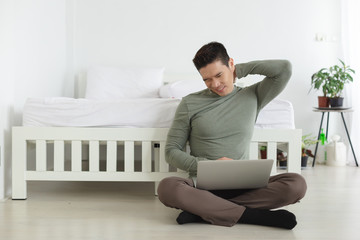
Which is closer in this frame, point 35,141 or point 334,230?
point 334,230

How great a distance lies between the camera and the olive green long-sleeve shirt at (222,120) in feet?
6.19

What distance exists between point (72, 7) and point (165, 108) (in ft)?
5.74

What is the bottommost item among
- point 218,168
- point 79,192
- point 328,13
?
point 79,192

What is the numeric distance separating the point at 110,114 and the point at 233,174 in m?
0.78

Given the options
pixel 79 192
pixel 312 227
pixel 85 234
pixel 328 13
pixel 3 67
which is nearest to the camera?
pixel 85 234

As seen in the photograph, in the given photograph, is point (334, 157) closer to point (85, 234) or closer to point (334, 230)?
point (334, 230)

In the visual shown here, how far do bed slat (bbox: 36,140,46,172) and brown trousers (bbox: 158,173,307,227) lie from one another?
733mm

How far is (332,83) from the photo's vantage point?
11.0 ft

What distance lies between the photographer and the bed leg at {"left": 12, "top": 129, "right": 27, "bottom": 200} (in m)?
2.13

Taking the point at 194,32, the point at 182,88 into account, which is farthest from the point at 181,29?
the point at 182,88

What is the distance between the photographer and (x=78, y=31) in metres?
3.57

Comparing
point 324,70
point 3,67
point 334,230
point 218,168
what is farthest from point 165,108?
point 324,70

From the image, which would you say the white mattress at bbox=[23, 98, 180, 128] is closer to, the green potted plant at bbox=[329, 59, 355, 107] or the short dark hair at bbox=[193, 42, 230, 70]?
the short dark hair at bbox=[193, 42, 230, 70]

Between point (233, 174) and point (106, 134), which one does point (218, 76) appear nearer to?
point (233, 174)
